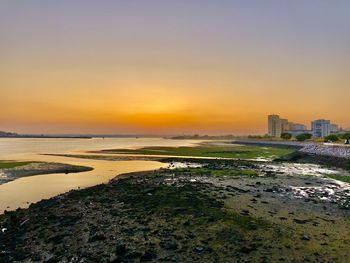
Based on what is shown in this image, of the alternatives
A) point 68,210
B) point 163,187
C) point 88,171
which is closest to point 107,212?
point 68,210

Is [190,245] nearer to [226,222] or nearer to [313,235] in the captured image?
[226,222]

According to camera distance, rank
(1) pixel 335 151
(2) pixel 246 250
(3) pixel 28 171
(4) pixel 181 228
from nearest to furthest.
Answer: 1. (2) pixel 246 250
2. (4) pixel 181 228
3. (3) pixel 28 171
4. (1) pixel 335 151

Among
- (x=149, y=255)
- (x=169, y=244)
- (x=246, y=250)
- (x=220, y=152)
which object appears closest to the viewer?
(x=149, y=255)

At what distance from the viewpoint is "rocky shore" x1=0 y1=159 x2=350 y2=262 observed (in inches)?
507

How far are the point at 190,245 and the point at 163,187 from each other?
13904 mm

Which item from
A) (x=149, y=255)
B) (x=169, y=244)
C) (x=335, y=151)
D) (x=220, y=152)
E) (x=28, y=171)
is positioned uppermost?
(x=335, y=151)

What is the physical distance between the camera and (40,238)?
15.1 m

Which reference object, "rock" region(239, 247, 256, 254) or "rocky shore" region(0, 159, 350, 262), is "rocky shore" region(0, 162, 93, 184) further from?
"rock" region(239, 247, 256, 254)

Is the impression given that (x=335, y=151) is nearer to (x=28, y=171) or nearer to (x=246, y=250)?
(x=28, y=171)

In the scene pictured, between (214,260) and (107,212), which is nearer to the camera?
(214,260)

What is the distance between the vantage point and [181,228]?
15.7 meters

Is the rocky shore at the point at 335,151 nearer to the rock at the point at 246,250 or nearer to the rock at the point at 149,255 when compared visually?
the rock at the point at 246,250

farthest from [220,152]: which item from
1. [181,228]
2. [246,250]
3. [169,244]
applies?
[246,250]

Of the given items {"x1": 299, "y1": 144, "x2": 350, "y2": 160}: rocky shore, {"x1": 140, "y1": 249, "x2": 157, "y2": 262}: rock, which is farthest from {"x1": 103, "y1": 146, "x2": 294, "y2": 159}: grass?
{"x1": 140, "y1": 249, "x2": 157, "y2": 262}: rock
